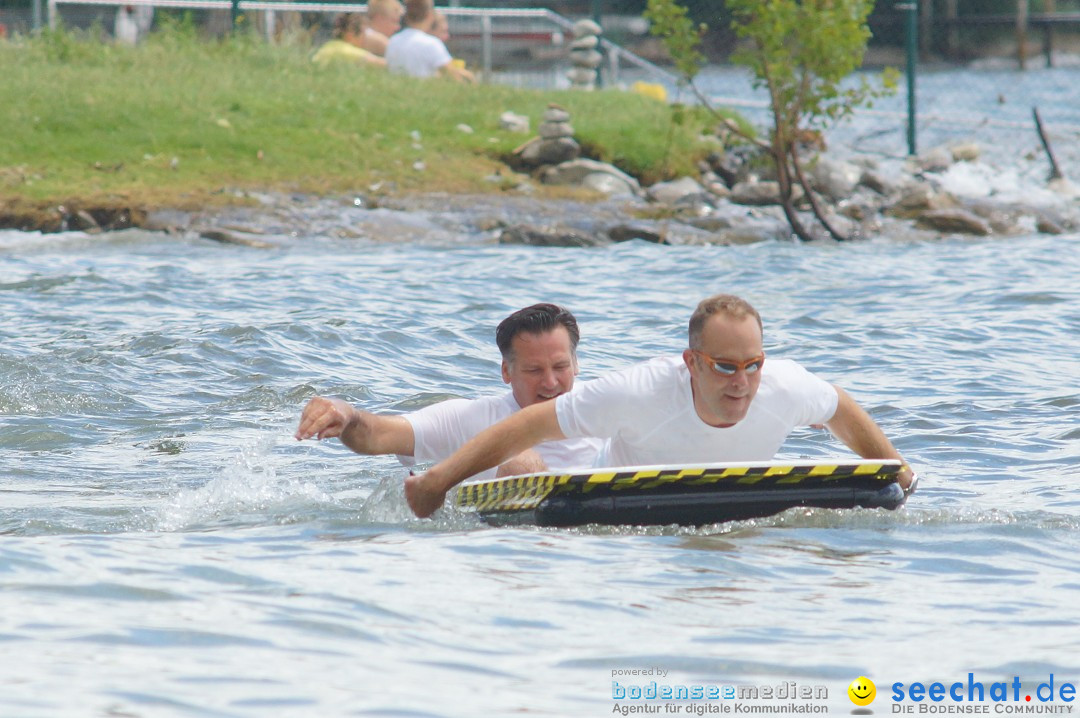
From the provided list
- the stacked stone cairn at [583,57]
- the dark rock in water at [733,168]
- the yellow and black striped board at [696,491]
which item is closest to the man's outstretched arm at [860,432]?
the yellow and black striped board at [696,491]

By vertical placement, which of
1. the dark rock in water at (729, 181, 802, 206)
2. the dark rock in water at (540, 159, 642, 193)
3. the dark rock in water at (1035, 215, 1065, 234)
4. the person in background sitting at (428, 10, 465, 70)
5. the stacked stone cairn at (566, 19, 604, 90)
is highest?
the person in background sitting at (428, 10, 465, 70)

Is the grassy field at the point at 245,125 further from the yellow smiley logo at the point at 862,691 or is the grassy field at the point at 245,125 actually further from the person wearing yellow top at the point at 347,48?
the yellow smiley logo at the point at 862,691

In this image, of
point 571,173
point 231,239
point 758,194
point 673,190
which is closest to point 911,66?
point 758,194

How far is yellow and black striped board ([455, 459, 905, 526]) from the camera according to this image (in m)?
6.13

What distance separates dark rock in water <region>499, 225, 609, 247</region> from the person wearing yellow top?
620cm

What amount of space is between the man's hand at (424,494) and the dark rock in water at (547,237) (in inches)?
423

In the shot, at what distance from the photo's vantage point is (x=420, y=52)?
22562mm

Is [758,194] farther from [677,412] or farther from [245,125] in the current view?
[677,412]

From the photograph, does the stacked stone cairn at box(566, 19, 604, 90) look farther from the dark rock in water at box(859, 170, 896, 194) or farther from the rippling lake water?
the rippling lake water

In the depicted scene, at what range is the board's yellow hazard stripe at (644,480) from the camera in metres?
6.11

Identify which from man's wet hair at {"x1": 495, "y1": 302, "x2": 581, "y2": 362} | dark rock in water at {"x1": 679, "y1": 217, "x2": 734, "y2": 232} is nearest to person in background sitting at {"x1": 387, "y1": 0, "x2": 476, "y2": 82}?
dark rock in water at {"x1": 679, "y1": 217, "x2": 734, "y2": 232}

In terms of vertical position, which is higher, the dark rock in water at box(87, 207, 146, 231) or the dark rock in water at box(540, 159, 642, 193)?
the dark rock in water at box(540, 159, 642, 193)

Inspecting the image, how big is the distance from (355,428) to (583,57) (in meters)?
18.7

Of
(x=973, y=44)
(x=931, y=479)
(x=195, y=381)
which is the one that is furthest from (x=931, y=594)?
(x=973, y=44)
